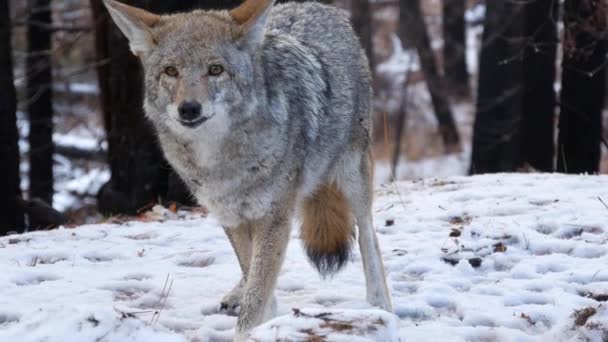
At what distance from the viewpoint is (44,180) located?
1328 cm

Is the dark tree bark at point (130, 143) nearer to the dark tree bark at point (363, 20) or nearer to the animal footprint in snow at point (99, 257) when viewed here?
the animal footprint in snow at point (99, 257)

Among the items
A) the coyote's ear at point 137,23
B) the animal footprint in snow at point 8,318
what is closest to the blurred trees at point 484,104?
the coyote's ear at point 137,23

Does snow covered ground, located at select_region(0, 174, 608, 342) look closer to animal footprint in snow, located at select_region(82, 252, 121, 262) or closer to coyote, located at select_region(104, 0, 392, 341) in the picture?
animal footprint in snow, located at select_region(82, 252, 121, 262)

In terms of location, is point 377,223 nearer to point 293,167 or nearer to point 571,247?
point 571,247

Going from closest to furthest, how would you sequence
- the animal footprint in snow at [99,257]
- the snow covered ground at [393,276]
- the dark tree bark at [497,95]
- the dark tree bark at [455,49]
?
the snow covered ground at [393,276], the animal footprint in snow at [99,257], the dark tree bark at [497,95], the dark tree bark at [455,49]

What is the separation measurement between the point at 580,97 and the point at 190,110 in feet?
20.0

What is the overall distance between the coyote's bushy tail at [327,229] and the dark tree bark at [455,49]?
46.3ft

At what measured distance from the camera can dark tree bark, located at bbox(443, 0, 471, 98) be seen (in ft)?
64.3

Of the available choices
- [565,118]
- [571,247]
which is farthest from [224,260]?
A: [565,118]

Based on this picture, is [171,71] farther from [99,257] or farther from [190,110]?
[99,257]

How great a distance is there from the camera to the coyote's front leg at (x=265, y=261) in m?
4.56

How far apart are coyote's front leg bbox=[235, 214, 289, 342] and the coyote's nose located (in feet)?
2.41

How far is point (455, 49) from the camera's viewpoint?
20.2m

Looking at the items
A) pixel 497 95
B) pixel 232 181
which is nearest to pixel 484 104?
pixel 497 95
